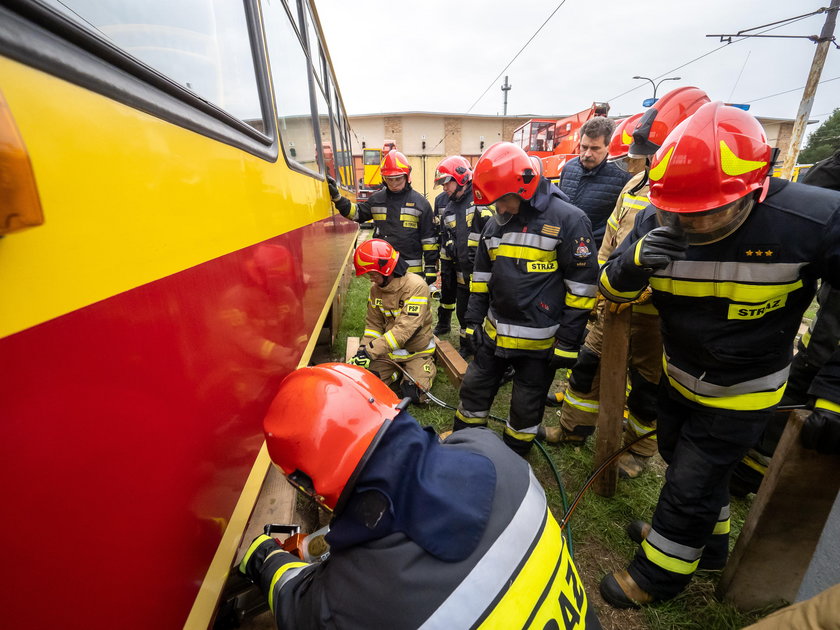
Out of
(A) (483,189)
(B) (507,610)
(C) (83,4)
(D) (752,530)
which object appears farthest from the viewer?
(A) (483,189)

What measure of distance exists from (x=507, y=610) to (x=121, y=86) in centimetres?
143

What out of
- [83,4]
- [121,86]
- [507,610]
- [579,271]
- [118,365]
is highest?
[83,4]

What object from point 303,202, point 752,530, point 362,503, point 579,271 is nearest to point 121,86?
point 362,503

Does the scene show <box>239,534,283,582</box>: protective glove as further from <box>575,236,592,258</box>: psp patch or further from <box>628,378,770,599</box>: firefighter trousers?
<box>575,236,592,258</box>: psp patch

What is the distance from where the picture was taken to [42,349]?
21.7 inches

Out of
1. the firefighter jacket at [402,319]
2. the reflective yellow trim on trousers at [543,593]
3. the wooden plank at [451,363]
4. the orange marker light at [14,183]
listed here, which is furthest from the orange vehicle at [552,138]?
the orange marker light at [14,183]

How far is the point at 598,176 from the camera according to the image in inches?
154

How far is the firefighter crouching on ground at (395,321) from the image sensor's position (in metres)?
3.51

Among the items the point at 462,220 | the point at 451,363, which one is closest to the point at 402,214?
the point at 462,220

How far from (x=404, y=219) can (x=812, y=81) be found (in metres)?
11.8

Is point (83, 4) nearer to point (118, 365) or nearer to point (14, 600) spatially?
point (118, 365)

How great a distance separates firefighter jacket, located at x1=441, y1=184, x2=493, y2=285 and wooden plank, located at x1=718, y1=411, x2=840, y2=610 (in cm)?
305

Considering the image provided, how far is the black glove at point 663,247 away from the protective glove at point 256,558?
195 cm

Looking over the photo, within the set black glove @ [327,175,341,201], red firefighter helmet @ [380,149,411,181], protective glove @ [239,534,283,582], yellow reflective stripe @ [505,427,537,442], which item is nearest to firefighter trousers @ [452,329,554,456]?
yellow reflective stripe @ [505,427,537,442]
